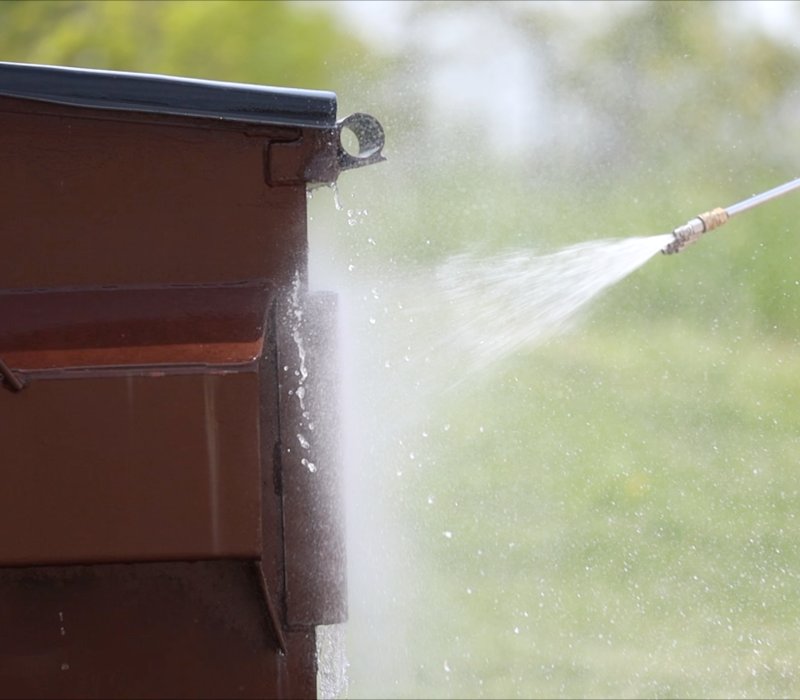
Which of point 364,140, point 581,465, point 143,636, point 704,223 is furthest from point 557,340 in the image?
point 143,636

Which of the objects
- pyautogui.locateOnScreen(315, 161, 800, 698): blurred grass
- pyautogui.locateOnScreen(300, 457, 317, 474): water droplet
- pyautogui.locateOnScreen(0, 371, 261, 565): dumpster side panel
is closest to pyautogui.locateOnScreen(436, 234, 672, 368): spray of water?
pyautogui.locateOnScreen(315, 161, 800, 698): blurred grass

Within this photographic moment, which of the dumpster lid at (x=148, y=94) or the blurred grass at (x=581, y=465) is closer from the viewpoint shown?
the dumpster lid at (x=148, y=94)

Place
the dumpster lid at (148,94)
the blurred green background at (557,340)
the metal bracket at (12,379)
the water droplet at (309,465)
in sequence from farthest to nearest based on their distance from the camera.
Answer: the blurred green background at (557,340)
the water droplet at (309,465)
the dumpster lid at (148,94)
the metal bracket at (12,379)

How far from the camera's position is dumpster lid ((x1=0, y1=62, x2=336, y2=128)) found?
217 centimetres

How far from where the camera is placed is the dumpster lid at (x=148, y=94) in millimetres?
2168

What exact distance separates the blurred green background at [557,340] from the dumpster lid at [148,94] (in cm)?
52

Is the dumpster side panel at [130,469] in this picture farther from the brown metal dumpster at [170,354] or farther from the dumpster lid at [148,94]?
the dumpster lid at [148,94]

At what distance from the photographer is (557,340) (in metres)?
6.80

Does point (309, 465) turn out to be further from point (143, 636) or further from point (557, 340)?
point (557, 340)

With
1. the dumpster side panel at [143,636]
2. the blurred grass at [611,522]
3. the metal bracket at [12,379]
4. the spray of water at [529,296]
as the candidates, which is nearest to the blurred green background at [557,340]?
the blurred grass at [611,522]

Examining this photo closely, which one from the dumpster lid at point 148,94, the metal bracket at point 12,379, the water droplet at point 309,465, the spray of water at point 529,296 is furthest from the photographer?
the spray of water at point 529,296

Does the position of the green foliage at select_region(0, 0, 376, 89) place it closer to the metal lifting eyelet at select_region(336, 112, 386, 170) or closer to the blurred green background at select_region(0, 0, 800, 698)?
the blurred green background at select_region(0, 0, 800, 698)

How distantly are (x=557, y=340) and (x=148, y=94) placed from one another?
4.79m

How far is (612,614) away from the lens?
5035 millimetres
